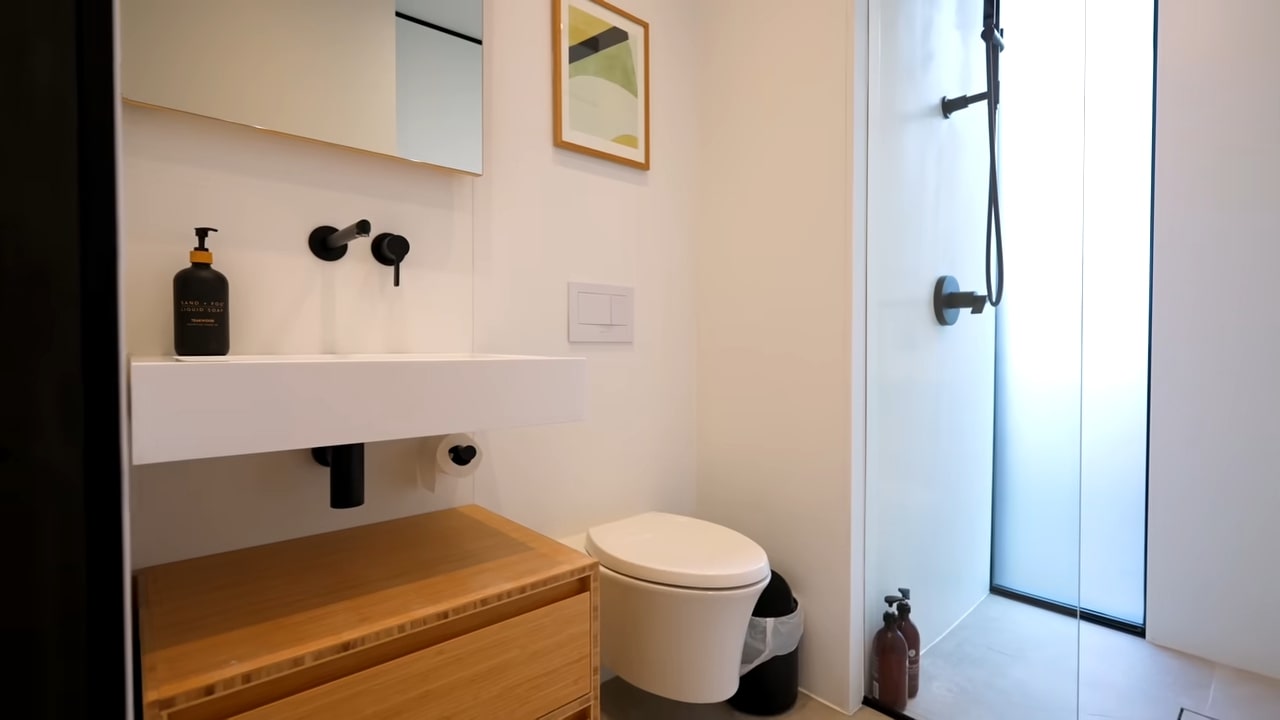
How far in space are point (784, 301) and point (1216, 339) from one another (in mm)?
1088

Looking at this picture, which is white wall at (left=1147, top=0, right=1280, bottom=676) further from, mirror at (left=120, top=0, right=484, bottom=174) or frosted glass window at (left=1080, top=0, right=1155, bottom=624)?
mirror at (left=120, top=0, right=484, bottom=174)

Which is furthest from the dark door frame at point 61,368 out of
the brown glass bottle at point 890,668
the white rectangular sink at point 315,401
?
the brown glass bottle at point 890,668

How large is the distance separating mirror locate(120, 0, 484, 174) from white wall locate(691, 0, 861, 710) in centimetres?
65

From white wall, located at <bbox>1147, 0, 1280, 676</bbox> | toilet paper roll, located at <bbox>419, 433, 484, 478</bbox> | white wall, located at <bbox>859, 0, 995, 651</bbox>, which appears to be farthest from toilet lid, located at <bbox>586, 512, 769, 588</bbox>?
white wall, located at <bbox>1147, 0, 1280, 676</bbox>

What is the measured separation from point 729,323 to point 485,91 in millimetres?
906

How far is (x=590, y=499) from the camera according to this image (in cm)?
159

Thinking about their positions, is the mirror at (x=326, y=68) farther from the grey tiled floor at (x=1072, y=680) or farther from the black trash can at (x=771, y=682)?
the grey tiled floor at (x=1072, y=680)

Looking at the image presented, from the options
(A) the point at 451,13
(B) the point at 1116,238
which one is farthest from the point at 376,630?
(B) the point at 1116,238

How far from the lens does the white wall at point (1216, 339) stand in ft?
4.75

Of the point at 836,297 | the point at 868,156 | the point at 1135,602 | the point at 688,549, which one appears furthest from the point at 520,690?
the point at 1135,602

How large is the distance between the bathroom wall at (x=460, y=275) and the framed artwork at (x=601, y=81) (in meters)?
0.04

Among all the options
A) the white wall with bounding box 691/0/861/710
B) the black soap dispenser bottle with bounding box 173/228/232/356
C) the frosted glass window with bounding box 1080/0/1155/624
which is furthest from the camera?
the white wall with bounding box 691/0/861/710

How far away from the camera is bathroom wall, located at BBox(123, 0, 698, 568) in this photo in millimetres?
1013

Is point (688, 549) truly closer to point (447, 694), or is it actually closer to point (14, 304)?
point (447, 694)
